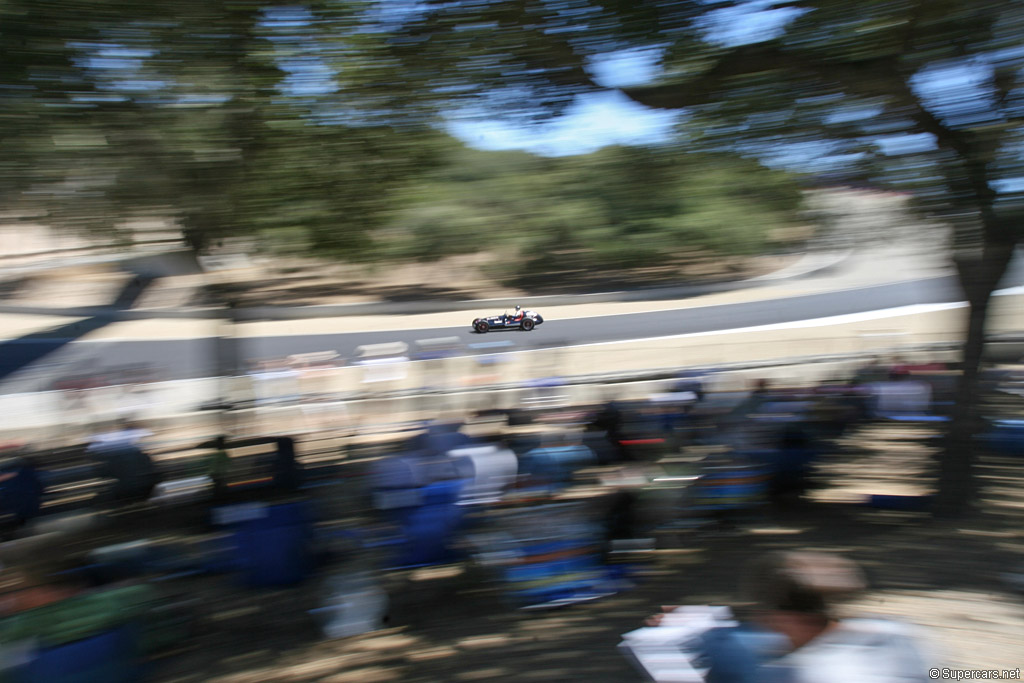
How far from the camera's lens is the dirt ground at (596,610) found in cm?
363

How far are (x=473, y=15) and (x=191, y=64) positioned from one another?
1448mm

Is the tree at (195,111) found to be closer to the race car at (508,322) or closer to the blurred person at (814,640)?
the blurred person at (814,640)

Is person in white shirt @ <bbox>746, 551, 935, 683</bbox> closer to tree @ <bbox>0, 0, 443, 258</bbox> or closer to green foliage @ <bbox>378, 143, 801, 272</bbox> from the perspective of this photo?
green foliage @ <bbox>378, 143, 801, 272</bbox>

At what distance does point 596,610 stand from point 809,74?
3105 millimetres

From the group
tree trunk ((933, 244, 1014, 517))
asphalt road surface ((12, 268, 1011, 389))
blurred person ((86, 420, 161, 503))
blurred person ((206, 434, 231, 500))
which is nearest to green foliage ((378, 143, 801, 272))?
tree trunk ((933, 244, 1014, 517))

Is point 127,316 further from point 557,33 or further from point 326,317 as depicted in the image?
point 557,33

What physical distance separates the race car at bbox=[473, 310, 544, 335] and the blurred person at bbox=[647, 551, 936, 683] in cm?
1752

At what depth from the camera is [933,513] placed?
5.38 m

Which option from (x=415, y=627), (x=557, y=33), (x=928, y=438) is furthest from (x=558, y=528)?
(x=928, y=438)

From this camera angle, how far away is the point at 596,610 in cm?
411

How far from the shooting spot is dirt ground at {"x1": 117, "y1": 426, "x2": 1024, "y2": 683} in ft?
11.9

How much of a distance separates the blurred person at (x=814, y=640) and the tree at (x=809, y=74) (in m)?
2.48

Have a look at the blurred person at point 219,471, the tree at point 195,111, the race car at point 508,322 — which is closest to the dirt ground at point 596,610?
the blurred person at point 219,471

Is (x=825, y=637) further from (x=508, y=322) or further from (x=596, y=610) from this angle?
(x=508, y=322)
